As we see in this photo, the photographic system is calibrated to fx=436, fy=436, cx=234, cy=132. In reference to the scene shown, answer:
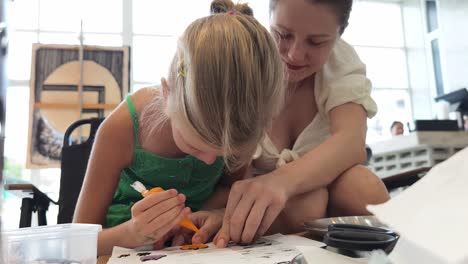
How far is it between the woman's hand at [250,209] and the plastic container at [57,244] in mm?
189

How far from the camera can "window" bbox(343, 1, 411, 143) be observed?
13.9ft

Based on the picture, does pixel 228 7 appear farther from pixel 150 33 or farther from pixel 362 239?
pixel 150 33

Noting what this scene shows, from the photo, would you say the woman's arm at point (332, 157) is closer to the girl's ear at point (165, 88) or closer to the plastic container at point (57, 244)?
the girl's ear at point (165, 88)

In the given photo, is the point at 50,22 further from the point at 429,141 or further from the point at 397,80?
the point at 397,80

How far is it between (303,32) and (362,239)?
432mm

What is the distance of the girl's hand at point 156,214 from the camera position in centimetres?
57

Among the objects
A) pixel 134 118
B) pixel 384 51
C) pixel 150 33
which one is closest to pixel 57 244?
pixel 134 118

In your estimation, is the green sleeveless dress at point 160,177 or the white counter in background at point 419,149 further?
the white counter in background at point 419,149

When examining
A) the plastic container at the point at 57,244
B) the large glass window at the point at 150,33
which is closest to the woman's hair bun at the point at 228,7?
the plastic container at the point at 57,244

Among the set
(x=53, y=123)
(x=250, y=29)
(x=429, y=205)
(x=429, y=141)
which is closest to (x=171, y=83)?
(x=250, y=29)

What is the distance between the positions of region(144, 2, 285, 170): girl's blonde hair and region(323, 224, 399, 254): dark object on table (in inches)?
6.9

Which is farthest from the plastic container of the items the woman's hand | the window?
the window

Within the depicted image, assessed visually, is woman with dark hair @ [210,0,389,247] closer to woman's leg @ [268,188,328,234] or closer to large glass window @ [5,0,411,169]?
woman's leg @ [268,188,328,234]

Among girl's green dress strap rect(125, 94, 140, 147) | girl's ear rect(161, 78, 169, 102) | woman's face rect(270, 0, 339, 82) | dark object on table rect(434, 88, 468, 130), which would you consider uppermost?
dark object on table rect(434, 88, 468, 130)
